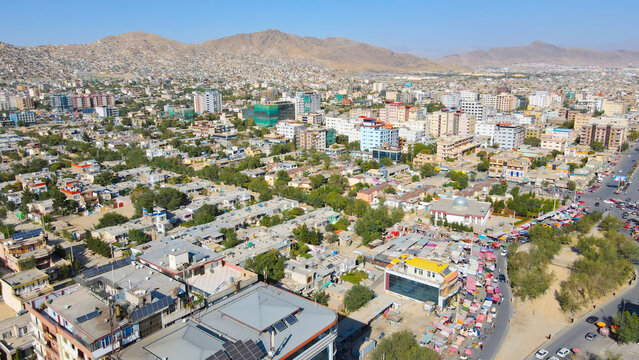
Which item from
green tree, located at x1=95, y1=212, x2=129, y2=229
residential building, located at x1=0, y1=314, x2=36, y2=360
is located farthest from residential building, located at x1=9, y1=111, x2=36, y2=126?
residential building, located at x1=0, y1=314, x2=36, y2=360

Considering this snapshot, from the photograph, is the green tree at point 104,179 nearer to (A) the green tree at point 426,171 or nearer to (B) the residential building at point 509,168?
(A) the green tree at point 426,171

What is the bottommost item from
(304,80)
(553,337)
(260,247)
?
(553,337)

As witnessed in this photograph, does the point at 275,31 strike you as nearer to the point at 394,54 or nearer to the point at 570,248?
the point at 394,54

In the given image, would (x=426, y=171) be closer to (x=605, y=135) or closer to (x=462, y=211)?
(x=462, y=211)

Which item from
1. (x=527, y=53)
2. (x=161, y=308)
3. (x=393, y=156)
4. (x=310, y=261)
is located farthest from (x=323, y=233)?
(x=527, y=53)

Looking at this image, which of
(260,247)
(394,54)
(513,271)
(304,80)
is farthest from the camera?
(394,54)

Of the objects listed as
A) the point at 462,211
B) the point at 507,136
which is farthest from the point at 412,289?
the point at 507,136
